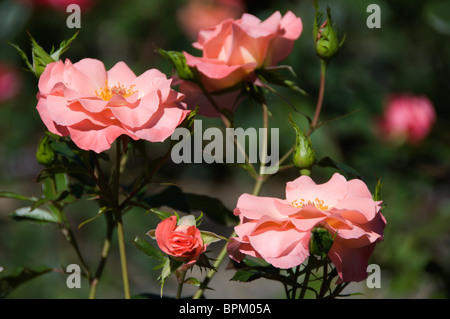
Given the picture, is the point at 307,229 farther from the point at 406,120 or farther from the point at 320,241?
the point at 406,120

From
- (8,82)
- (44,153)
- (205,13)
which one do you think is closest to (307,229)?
(44,153)

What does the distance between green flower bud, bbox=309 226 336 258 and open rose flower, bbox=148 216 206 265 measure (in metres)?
0.08

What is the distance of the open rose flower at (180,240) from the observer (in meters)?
0.38

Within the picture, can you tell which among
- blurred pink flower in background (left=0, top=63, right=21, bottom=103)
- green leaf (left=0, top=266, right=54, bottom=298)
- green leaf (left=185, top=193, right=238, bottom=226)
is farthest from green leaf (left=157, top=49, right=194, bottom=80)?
blurred pink flower in background (left=0, top=63, right=21, bottom=103)

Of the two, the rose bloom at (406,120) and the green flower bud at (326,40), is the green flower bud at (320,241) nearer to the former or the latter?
the green flower bud at (326,40)

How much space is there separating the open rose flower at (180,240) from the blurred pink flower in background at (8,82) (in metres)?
1.68

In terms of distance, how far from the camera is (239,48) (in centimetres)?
50

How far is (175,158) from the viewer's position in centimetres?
45

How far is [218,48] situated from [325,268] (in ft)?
0.76

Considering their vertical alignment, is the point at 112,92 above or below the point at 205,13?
below

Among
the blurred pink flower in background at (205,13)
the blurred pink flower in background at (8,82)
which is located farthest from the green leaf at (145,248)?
the blurred pink flower in background at (8,82)

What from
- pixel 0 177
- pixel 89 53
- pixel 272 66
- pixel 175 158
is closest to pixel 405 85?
pixel 89 53

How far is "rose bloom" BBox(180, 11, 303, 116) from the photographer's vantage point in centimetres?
50
